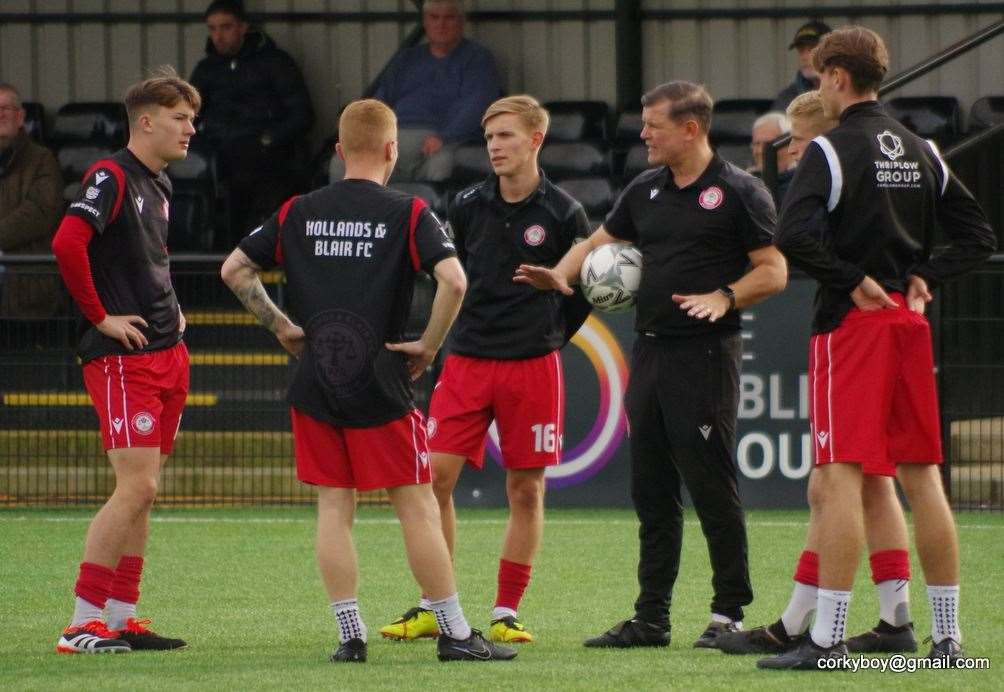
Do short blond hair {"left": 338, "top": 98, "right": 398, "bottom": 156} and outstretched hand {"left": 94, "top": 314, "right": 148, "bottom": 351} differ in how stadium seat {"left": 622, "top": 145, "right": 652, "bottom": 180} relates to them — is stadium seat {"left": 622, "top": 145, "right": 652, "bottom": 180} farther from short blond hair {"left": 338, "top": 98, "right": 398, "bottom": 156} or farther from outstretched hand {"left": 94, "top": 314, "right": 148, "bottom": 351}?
short blond hair {"left": 338, "top": 98, "right": 398, "bottom": 156}

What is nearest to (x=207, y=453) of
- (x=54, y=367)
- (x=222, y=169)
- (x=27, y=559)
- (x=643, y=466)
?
(x=54, y=367)

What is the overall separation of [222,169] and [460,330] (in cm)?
756

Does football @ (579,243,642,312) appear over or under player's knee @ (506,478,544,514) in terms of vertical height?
over

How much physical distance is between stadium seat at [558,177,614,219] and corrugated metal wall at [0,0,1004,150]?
2664 mm

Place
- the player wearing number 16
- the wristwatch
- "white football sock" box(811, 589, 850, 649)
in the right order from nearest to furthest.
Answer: "white football sock" box(811, 589, 850, 649) → the wristwatch → the player wearing number 16

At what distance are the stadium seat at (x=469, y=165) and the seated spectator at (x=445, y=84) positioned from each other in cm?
21

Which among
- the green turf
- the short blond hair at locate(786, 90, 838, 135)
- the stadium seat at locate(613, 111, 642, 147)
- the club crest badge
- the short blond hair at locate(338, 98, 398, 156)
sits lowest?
the green turf

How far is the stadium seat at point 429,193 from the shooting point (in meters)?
12.5

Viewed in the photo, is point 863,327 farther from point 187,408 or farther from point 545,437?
point 187,408

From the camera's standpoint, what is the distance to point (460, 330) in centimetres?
690

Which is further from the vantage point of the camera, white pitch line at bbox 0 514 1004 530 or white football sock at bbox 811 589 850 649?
white pitch line at bbox 0 514 1004 530

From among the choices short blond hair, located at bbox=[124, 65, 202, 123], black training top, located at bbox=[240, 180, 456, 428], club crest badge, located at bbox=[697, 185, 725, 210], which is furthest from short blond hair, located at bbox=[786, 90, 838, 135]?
short blond hair, located at bbox=[124, 65, 202, 123]

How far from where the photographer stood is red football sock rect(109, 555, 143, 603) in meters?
6.44

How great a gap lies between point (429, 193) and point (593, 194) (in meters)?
1.27
